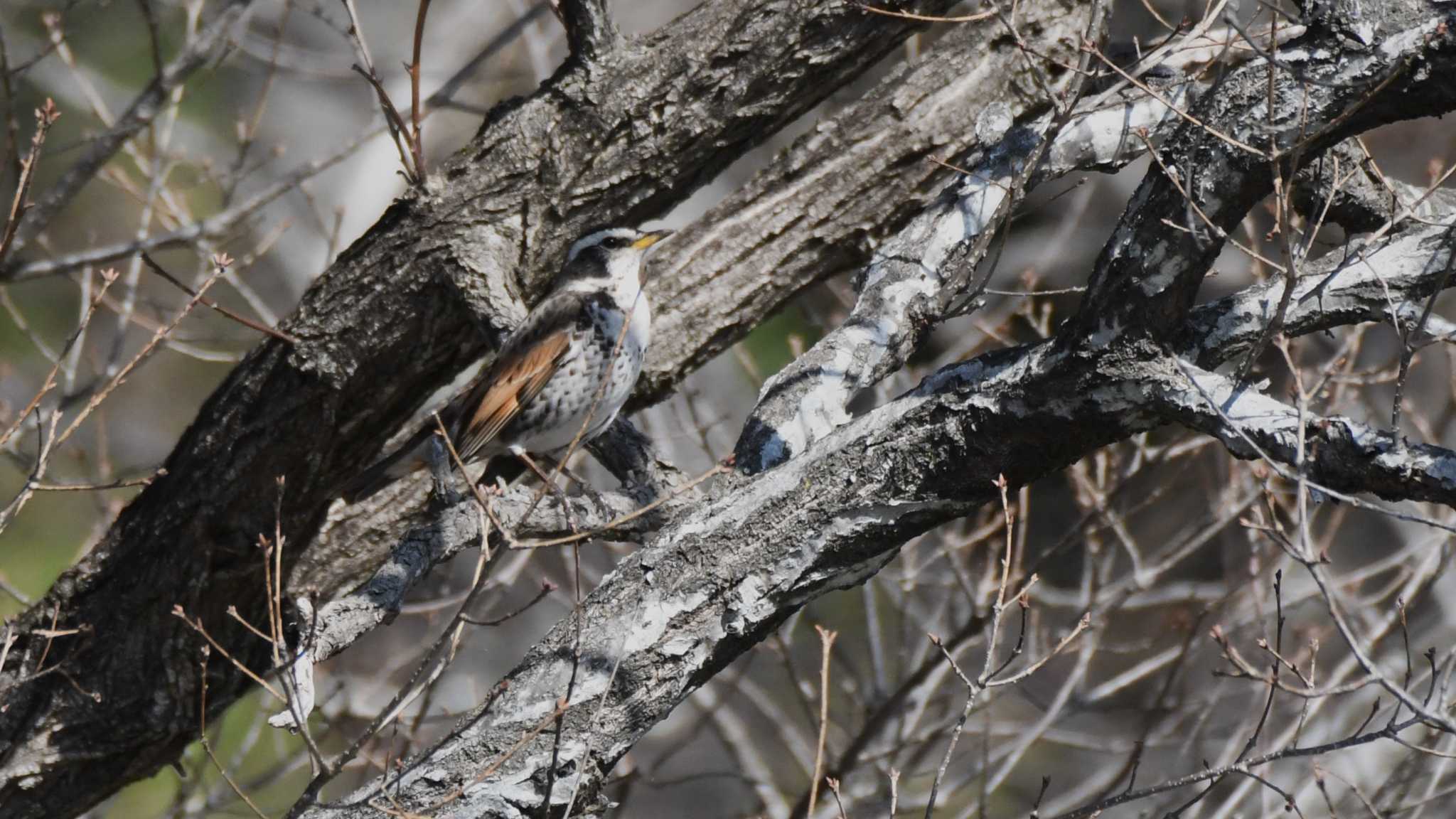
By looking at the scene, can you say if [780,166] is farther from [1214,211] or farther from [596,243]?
[1214,211]

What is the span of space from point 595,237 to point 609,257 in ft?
0.59

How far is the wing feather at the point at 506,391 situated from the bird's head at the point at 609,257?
239 millimetres

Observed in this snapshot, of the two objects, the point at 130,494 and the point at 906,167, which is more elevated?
the point at 130,494

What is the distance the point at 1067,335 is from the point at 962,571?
Answer: 10.4ft

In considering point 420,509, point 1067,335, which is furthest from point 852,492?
point 420,509

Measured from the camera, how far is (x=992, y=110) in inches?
156

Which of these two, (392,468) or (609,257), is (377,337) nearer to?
(392,468)

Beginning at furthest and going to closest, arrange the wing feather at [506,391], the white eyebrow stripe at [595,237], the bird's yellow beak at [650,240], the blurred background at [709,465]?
the blurred background at [709,465], the bird's yellow beak at [650,240], the wing feather at [506,391], the white eyebrow stripe at [595,237]

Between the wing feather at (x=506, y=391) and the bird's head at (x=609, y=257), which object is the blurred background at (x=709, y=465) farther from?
the bird's head at (x=609, y=257)

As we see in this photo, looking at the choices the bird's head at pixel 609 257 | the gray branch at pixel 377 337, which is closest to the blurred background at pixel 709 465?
the gray branch at pixel 377 337

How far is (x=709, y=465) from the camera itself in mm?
6492

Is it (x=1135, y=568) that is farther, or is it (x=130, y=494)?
(x=130, y=494)

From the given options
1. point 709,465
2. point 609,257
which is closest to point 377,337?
point 609,257

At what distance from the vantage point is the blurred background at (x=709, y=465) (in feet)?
18.2
